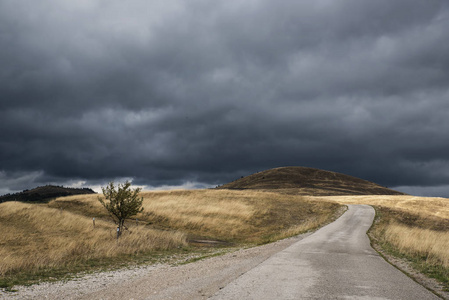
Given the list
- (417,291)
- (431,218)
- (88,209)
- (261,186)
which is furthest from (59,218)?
(261,186)

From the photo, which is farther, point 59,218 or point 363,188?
point 363,188

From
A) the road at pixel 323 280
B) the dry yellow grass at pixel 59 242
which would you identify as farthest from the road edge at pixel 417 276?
the dry yellow grass at pixel 59 242

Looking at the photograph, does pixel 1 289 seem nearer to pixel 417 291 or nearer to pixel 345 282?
pixel 345 282

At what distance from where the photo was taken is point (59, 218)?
33.2m

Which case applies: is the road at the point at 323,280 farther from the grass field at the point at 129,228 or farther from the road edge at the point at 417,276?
the grass field at the point at 129,228

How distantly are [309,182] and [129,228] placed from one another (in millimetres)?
141723

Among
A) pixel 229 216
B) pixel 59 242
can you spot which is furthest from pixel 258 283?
pixel 229 216

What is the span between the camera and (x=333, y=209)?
145 feet

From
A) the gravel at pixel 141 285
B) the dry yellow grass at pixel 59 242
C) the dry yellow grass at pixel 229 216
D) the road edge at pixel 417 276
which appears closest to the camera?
the gravel at pixel 141 285

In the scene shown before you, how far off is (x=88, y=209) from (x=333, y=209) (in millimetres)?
35995

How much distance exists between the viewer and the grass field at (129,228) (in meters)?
14.9

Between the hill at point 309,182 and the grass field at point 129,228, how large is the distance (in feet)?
323

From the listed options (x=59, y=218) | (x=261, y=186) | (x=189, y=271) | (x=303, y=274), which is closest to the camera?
(x=303, y=274)

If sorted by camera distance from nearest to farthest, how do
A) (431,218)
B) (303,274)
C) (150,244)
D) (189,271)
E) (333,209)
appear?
(303,274), (189,271), (150,244), (431,218), (333,209)
